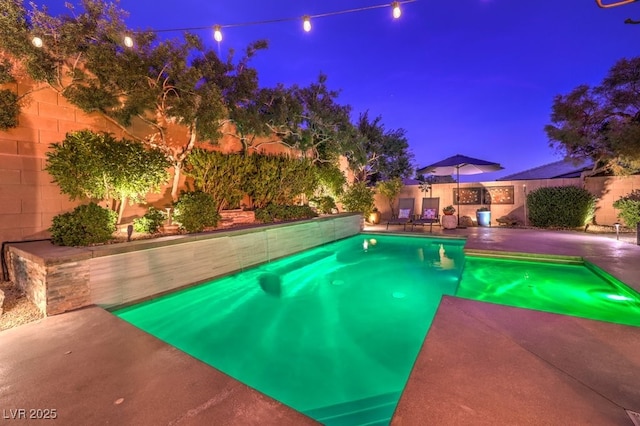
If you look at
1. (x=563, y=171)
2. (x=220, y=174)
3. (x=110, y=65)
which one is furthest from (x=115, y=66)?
(x=563, y=171)

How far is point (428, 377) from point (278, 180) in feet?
24.6

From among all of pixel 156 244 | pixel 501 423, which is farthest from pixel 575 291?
pixel 156 244

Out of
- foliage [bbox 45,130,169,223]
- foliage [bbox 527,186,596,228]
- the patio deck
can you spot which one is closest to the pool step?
the patio deck

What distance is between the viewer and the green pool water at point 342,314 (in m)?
2.63

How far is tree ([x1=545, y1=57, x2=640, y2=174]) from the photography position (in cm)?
763

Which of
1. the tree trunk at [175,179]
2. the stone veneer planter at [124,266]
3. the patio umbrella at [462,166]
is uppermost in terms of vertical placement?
the patio umbrella at [462,166]

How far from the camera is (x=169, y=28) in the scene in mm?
5348

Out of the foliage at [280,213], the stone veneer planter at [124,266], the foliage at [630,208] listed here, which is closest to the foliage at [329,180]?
the foliage at [280,213]

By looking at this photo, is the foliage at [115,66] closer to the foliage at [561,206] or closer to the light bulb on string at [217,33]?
the light bulb on string at [217,33]

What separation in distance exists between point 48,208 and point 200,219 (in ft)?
8.26

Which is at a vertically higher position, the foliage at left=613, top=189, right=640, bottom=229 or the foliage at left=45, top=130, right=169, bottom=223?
the foliage at left=45, top=130, right=169, bottom=223

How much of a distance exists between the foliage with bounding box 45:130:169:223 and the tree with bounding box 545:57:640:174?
37.5 ft

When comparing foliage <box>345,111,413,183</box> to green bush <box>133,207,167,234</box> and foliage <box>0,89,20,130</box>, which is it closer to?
green bush <box>133,207,167,234</box>

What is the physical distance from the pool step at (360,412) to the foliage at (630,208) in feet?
32.3
